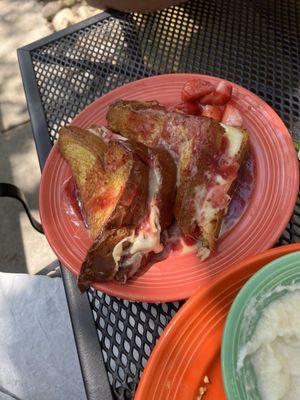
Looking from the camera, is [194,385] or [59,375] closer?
[194,385]

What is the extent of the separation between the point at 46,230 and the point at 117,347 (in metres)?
0.29

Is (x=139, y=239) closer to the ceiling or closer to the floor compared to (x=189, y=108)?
closer to the floor

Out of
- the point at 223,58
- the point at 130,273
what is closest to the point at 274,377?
the point at 130,273

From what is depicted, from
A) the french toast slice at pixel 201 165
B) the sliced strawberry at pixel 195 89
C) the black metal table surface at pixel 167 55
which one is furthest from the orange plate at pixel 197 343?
the sliced strawberry at pixel 195 89

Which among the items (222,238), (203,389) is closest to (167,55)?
(222,238)

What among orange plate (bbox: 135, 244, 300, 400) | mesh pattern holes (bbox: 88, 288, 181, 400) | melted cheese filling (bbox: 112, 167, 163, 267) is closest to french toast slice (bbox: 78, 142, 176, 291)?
melted cheese filling (bbox: 112, 167, 163, 267)

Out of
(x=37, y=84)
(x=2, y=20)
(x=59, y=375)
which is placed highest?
(x=37, y=84)

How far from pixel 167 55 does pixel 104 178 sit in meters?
0.59

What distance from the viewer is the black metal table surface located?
120 centimetres

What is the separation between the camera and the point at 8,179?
209cm

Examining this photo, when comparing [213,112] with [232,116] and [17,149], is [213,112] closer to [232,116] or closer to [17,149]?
[232,116]

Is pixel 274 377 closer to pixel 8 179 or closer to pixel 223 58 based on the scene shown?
pixel 223 58

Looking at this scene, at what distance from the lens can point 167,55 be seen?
1314 mm

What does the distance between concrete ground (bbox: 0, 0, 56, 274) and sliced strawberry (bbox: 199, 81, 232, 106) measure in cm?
105
